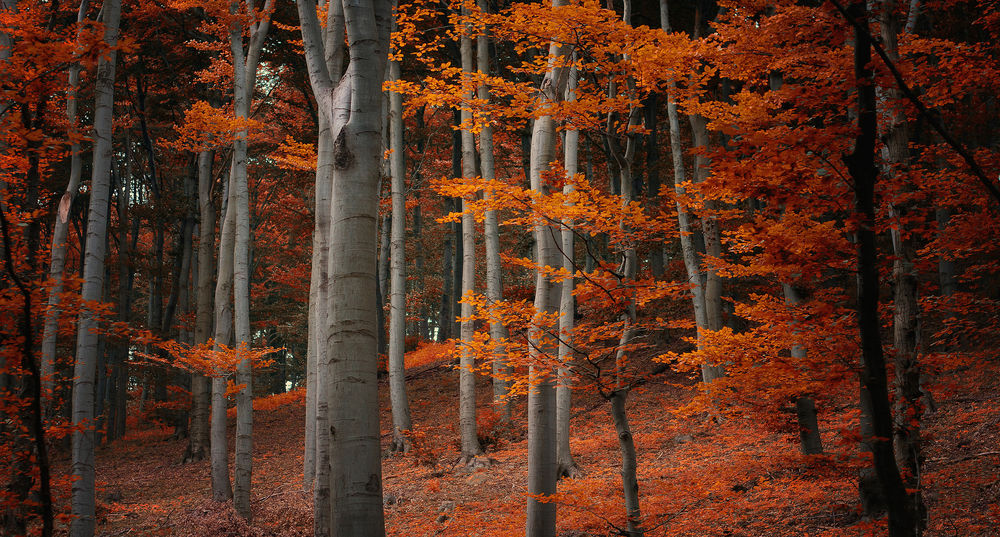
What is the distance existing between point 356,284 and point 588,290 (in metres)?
2.93

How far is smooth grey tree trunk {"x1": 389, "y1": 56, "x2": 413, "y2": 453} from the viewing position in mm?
12914

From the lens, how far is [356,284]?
3.57m

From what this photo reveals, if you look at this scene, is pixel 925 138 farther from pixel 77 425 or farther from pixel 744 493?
pixel 77 425

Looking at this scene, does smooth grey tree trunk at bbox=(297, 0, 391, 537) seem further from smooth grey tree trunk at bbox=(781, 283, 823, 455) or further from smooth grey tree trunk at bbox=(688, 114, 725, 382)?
smooth grey tree trunk at bbox=(688, 114, 725, 382)

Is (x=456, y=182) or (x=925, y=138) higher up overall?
(x=925, y=138)

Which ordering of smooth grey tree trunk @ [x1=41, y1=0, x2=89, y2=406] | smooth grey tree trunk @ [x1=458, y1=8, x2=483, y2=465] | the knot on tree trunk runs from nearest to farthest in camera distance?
1. the knot on tree trunk
2. smooth grey tree trunk @ [x1=41, y1=0, x2=89, y2=406]
3. smooth grey tree trunk @ [x1=458, y1=8, x2=483, y2=465]

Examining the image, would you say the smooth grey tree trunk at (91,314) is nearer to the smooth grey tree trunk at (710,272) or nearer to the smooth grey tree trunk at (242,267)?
the smooth grey tree trunk at (242,267)

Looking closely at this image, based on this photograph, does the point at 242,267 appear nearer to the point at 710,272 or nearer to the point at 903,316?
the point at 710,272

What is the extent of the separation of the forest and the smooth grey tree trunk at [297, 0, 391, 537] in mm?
17

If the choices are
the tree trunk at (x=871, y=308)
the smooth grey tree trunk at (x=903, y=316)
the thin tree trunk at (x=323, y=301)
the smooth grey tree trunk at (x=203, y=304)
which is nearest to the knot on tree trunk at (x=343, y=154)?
the thin tree trunk at (x=323, y=301)

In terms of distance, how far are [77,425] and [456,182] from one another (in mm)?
5033

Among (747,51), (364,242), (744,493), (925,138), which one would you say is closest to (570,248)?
(747,51)

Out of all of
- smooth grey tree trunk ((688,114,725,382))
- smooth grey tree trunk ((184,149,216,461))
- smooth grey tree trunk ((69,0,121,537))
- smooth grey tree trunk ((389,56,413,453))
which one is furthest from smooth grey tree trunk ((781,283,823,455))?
smooth grey tree trunk ((184,149,216,461))

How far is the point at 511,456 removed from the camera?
11.9 meters
